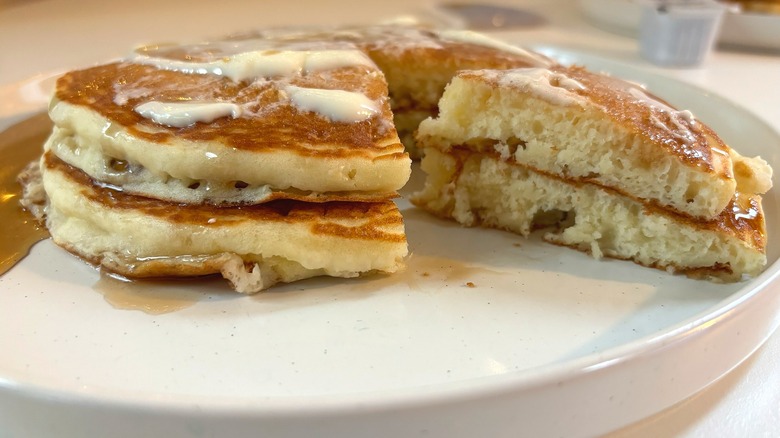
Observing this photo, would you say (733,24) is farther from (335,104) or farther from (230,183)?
(230,183)

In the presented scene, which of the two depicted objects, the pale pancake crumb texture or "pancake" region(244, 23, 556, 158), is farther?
"pancake" region(244, 23, 556, 158)

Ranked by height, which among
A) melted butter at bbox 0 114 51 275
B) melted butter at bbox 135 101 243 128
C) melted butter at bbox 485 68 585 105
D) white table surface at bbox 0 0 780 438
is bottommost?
white table surface at bbox 0 0 780 438

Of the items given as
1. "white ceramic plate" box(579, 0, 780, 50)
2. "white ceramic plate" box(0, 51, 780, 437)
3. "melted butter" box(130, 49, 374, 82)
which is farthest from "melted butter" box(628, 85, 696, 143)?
"white ceramic plate" box(579, 0, 780, 50)

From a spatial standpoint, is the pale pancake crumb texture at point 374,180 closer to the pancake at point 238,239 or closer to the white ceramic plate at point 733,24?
the pancake at point 238,239

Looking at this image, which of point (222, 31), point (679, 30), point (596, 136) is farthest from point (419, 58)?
point (222, 31)

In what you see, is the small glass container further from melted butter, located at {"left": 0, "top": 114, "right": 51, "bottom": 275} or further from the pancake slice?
melted butter, located at {"left": 0, "top": 114, "right": 51, "bottom": 275}

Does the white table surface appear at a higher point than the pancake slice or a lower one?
lower

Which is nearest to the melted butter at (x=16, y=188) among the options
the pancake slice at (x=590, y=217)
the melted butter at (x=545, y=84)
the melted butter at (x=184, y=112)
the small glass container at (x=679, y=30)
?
the melted butter at (x=184, y=112)
